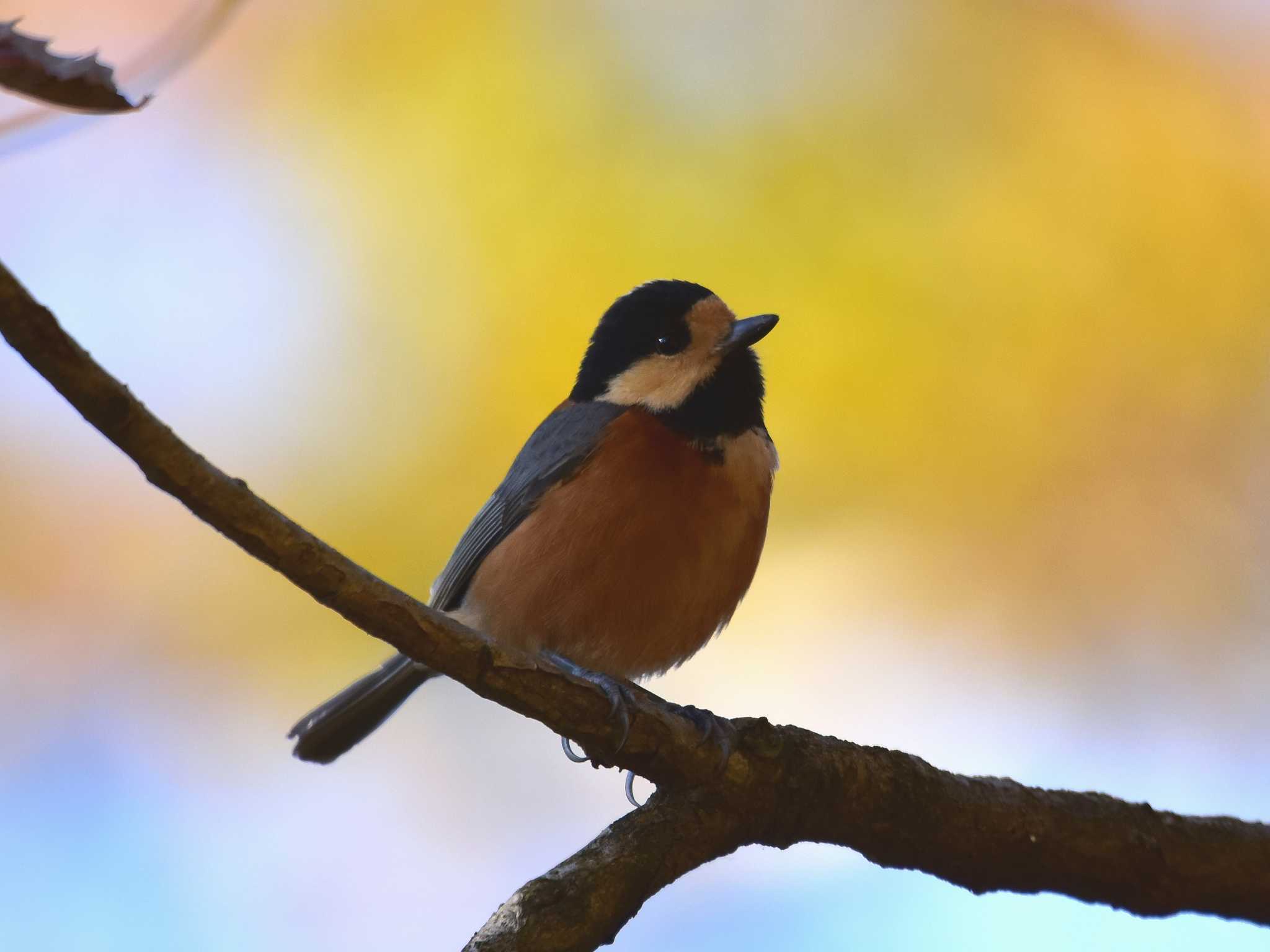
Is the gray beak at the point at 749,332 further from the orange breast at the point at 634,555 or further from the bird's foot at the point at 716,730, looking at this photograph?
the bird's foot at the point at 716,730

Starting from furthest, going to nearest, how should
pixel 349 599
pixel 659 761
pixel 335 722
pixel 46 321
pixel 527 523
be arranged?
pixel 335 722 → pixel 527 523 → pixel 659 761 → pixel 349 599 → pixel 46 321

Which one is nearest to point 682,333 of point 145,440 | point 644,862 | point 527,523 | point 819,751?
point 527,523

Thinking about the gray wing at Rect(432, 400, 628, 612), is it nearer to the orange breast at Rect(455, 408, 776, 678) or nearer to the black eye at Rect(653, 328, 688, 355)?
the orange breast at Rect(455, 408, 776, 678)

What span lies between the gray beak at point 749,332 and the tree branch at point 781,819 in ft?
4.94

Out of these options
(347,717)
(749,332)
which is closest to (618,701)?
(749,332)

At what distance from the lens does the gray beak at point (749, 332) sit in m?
4.84

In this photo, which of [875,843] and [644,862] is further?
[875,843]

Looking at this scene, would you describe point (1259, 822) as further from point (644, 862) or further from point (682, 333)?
point (682, 333)

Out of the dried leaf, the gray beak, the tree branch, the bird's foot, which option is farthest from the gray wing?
the dried leaf

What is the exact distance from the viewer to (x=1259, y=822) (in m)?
3.83

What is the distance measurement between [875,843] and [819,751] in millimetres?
322

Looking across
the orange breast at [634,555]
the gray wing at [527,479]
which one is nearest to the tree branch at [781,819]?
the orange breast at [634,555]

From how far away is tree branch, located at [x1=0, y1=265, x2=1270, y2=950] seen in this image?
287 centimetres

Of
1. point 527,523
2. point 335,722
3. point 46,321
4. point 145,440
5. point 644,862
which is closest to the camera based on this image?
point 46,321
